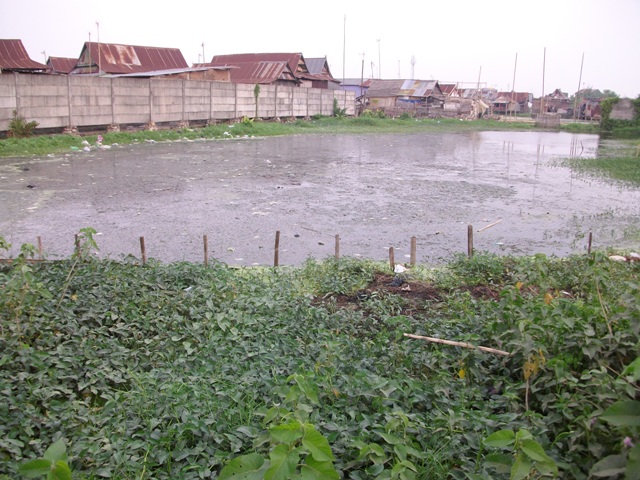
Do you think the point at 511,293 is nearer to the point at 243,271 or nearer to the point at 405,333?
the point at 405,333

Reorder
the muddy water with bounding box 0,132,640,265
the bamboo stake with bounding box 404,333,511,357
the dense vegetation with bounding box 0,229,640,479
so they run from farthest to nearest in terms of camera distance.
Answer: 1. the muddy water with bounding box 0,132,640,265
2. the bamboo stake with bounding box 404,333,511,357
3. the dense vegetation with bounding box 0,229,640,479

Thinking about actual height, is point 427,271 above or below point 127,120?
below

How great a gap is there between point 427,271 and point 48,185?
7.56 m

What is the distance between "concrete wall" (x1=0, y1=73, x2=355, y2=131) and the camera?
15383 mm

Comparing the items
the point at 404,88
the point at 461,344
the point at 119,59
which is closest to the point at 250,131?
the point at 119,59

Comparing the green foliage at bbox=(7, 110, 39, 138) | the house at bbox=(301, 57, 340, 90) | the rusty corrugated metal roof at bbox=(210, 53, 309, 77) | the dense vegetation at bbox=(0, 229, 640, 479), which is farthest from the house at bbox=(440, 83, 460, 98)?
the dense vegetation at bbox=(0, 229, 640, 479)

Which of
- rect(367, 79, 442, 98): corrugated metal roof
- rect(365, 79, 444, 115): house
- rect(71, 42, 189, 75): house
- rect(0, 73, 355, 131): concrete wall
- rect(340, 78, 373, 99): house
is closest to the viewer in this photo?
rect(0, 73, 355, 131): concrete wall

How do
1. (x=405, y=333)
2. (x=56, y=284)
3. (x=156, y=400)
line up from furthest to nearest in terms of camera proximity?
(x=56, y=284), (x=405, y=333), (x=156, y=400)

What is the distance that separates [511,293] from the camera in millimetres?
3504

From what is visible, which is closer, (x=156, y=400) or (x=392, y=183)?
(x=156, y=400)

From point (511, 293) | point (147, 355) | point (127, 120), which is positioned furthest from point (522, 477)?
point (127, 120)

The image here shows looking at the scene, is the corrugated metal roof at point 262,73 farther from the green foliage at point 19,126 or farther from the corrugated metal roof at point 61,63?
the green foliage at point 19,126

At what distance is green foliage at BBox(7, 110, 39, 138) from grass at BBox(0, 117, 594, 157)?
0.95ft

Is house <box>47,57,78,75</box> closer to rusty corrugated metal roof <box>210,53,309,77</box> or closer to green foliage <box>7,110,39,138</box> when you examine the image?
rusty corrugated metal roof <box>210,53,309,77</box>
